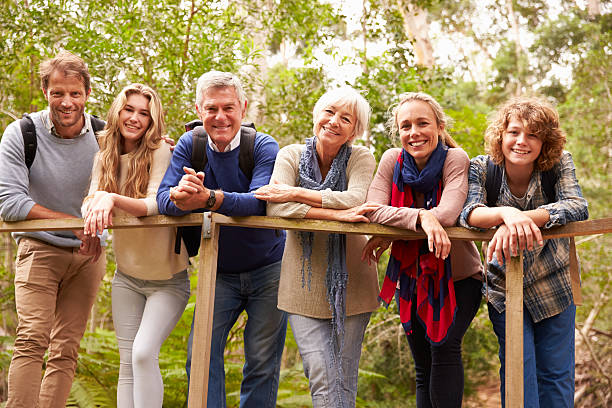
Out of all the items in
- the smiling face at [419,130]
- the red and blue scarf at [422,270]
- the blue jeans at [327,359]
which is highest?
the smiling face at [419,130]

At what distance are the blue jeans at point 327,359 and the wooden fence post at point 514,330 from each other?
691 mm

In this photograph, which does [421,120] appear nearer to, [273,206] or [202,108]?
[273,206]

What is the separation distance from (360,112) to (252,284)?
41.3 inches

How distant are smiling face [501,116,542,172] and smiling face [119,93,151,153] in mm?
1862

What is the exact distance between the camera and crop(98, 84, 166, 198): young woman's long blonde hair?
3.32 meters

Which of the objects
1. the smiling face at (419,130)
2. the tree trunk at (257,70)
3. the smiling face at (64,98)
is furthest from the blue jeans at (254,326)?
the tree trunk at (257,70)

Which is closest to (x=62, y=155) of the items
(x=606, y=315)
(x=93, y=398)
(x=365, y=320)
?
(x=365, y=320)

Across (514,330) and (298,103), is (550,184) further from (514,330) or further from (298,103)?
(298,103)

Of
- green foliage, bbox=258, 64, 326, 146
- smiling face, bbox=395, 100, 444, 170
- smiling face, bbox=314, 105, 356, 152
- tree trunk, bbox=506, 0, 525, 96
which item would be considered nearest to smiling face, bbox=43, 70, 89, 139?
smiling face, bbox=314, 105, 356, 152

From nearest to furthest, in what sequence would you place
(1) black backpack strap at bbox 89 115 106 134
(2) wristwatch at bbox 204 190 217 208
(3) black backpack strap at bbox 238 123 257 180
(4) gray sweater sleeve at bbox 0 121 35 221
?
(2) wristwatch at bbox 204 190 217 208 < (4) gray sweater sleeve at bbox 0 121 35 221 < (3) black backpack strap at bbox 238 123 257 180 < (1) black backpack strap at bbox 89 115 106 134

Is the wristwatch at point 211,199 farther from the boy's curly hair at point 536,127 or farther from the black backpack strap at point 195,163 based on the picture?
the boy's curly hair at point 536,127

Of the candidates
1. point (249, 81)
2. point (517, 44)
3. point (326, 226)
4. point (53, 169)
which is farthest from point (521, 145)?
point (517, 44)

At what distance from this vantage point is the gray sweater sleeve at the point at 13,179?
321 cm

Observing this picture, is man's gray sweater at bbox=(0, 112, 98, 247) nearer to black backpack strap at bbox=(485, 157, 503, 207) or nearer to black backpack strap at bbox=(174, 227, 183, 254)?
black backpack strap at bbox=(174, 227, 183, 254)
